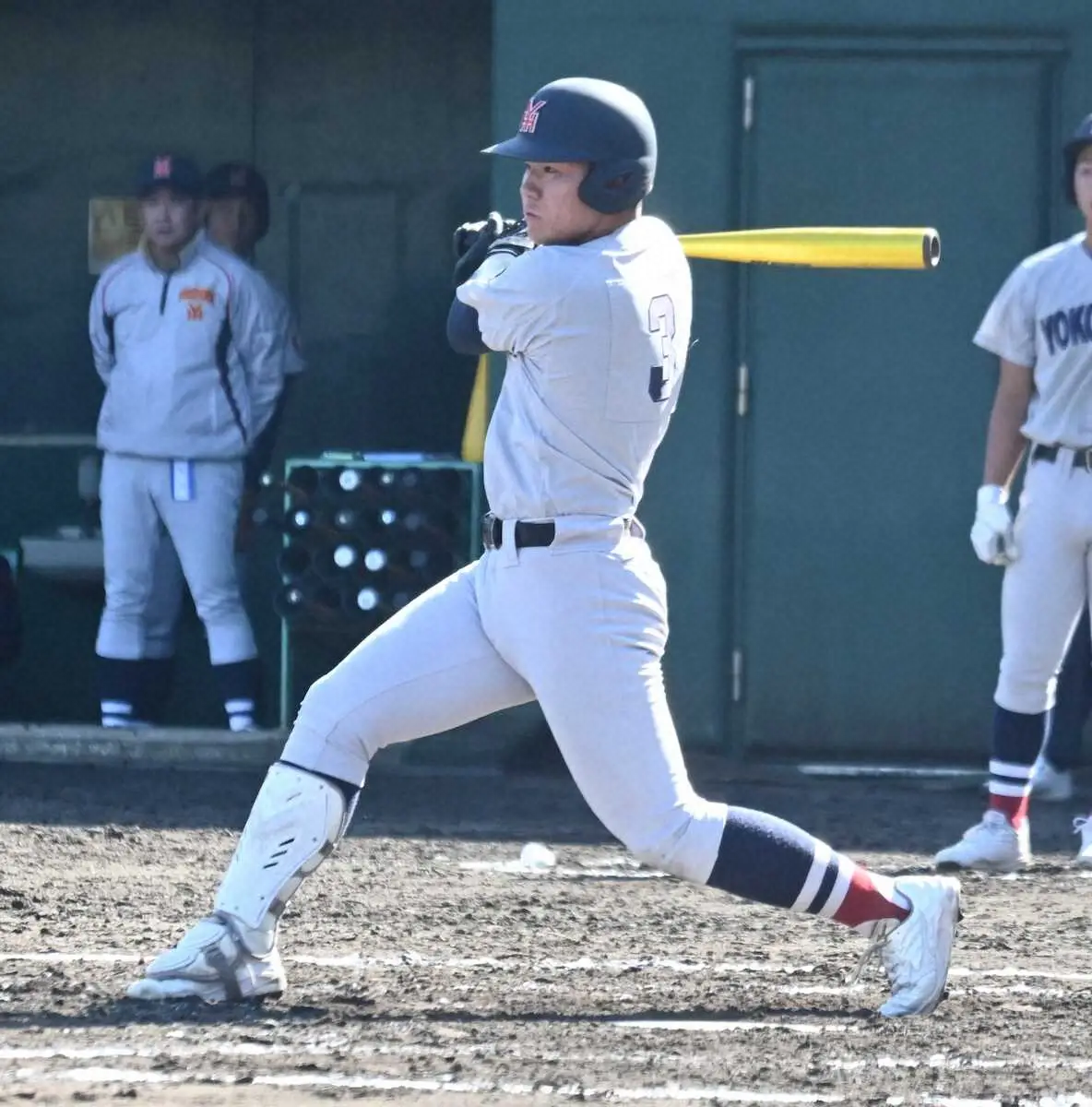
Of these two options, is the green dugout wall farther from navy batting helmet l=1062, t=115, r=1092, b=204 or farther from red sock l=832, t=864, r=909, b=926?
red sock l=832, t=864, r=909, b=926

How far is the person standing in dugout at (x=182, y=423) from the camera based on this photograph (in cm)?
864

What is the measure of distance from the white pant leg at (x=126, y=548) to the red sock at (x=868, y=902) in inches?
191

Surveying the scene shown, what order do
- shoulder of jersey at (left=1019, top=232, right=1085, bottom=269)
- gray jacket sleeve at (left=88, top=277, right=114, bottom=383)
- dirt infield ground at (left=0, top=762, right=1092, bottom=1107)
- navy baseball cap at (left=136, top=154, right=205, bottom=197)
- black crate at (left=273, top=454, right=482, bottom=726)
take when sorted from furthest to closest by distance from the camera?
gray jacket sleeve at (left=88, top=277, right=114, bottom=383) < navy baseball cap at (left=136, top=154, right=205, bottom=197) < black crate at (left=273, top=454, right=482, bottom=726) < shoulder of jersey at (left=1019, top=232, right=1085, bottom=269) < dirt infield ground at (left=0, top=762, right=1092, bottom=1107)

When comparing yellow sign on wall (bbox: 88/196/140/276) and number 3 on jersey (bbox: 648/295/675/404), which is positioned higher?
yellow sign on wall (bbox: 88/196/140/276)

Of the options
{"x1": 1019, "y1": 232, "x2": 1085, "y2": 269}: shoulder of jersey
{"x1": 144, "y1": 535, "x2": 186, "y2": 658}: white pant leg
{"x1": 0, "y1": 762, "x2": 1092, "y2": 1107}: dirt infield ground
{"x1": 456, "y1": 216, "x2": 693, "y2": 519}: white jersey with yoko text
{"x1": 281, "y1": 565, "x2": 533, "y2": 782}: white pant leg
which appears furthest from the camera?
{"x1": 144, "y1": 535, "x2": 186, "y2": 658}: white pant leg

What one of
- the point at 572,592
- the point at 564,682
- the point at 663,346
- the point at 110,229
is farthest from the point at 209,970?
the point at 110,229

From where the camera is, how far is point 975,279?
8.05 metres

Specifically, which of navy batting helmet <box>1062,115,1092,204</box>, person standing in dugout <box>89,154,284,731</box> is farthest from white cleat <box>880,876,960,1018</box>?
person standing in dugout <box>89,154,284,731</box>

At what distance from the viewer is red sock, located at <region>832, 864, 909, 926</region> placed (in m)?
4.32

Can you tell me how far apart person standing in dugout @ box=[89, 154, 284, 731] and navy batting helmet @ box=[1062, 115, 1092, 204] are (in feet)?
11.5

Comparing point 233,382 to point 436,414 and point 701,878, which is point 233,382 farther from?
point 701,878

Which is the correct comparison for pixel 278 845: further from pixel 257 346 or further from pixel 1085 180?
pixel 257 346

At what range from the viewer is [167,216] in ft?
28.5

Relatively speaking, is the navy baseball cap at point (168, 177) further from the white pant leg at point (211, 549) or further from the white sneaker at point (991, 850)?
the white sneaker at point (991, 850)
